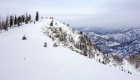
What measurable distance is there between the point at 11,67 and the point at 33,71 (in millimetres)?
2595

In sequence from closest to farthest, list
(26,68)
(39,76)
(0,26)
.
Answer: (39,76) → (26,68) → (0,26)

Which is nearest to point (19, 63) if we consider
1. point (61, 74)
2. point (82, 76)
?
point (61, 74)

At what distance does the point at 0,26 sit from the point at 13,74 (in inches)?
3644

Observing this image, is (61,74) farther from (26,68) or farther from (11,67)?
(11,67)

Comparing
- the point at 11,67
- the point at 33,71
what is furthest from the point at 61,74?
the point at 11,67

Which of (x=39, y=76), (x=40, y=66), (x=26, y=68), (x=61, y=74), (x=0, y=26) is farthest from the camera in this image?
(x=0, y=26)

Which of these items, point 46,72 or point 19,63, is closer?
point 46,72

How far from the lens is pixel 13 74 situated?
37.8 feet

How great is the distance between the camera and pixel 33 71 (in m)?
12.4

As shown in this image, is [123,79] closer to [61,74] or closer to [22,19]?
[61,74]

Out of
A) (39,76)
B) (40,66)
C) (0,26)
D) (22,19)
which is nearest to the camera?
(39,76)

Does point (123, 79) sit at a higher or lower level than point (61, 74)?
lower

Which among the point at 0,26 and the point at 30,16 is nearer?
the point at 0,26

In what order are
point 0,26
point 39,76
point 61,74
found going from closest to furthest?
point 39,76 → point 61,74 → point 0,26
